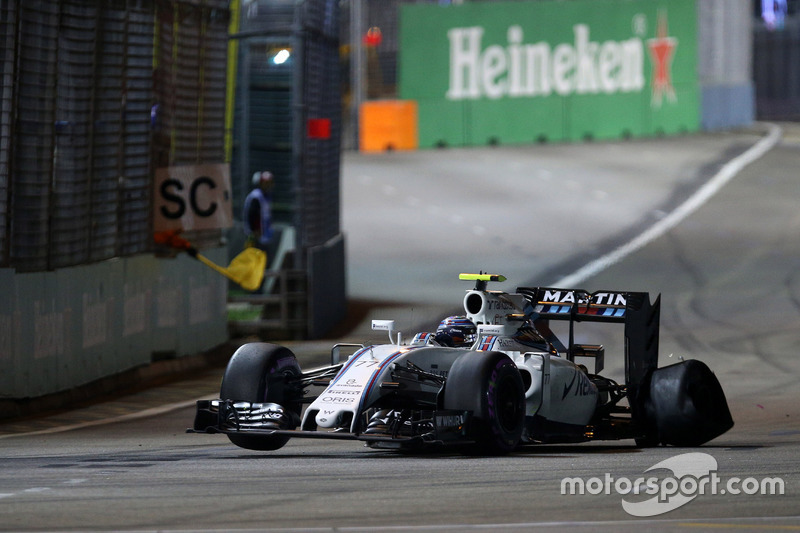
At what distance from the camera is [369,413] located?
414 inches

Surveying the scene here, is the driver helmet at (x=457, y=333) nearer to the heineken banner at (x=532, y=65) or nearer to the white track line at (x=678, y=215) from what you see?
the white track line at (x=678, y=215)

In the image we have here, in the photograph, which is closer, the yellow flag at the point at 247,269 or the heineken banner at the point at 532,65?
the yellow flag at the point at 247,269

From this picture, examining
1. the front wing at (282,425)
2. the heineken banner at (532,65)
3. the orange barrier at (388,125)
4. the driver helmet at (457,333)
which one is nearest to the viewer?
the front wing at (282,425)

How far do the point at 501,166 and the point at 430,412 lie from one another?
1188 inches

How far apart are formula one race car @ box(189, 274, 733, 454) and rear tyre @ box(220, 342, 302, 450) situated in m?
0.01

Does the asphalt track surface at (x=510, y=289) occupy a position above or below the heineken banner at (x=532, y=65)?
below

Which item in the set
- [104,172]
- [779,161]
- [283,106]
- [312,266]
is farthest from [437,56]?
[104,172]

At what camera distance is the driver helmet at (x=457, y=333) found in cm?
1168

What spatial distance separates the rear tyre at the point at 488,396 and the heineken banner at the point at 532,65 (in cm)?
3419

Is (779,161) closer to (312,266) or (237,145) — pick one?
(237,145)

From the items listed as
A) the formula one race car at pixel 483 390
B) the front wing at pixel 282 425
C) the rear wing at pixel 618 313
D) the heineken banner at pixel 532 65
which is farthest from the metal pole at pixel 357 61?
the front wing at pixel 282 425

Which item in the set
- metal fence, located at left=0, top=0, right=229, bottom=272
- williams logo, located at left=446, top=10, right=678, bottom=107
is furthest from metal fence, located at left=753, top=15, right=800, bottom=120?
metal fence, located at left=0, top=0, right=229, bottom=272

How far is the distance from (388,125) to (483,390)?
36.1 metres

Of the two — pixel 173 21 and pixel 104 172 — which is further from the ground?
pixel 173 21
